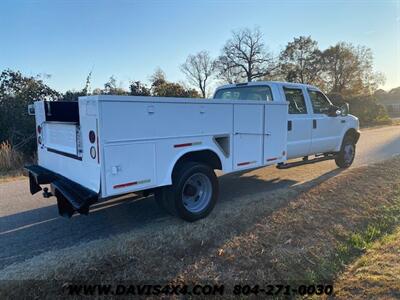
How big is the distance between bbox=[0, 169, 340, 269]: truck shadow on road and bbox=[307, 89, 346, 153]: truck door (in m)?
1.62

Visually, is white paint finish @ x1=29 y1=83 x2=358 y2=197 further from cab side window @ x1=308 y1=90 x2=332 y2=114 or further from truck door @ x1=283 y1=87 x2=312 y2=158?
cab side window @ x1=308 y1=90 x2=332 y2=114

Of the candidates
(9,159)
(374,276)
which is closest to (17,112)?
(9,159)

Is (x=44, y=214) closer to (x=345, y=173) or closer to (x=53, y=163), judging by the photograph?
(x=53, y=163)

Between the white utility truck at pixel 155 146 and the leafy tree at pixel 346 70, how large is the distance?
38958 mm

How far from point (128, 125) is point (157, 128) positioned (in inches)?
16.9

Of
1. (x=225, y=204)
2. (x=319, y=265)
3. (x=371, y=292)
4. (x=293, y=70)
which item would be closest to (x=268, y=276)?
(x=319, y=265)

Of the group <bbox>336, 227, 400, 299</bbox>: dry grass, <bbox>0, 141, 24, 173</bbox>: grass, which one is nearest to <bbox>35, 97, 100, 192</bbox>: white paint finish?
<bbox>336, 227, 400, 299</bbox>: dry grass

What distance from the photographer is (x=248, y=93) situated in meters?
7.25

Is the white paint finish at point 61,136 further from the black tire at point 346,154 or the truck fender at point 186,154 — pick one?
the black tire at point 346,154

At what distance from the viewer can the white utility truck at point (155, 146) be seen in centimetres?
393

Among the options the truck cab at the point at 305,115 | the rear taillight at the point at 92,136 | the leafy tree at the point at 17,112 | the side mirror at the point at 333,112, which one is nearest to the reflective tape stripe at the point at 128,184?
the rear taillight at the point at 92,136

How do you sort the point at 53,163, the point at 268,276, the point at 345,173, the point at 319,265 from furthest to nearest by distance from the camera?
the point at 345,173
the point at 53,163
the point at 319,265
the point at 268,276

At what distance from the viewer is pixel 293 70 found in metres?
43.4

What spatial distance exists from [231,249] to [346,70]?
4268 centimetres
